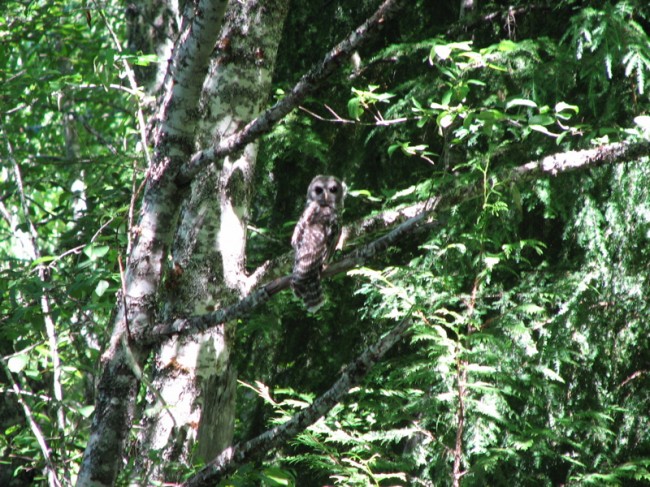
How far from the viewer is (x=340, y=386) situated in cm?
193

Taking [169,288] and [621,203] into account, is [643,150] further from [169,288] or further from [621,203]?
[169,288]

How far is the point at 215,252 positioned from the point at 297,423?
1.86 metres

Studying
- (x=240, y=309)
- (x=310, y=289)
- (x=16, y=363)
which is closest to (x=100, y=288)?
(x=16, y=363)

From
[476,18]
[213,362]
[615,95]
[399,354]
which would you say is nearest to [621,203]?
[615,95]

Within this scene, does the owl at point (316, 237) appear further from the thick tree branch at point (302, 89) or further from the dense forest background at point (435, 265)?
the thick tree branch at point (302, 89)

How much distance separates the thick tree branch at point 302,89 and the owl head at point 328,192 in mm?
2262

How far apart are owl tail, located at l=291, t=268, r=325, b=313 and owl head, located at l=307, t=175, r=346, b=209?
753 mm

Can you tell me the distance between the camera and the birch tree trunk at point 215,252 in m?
3.49

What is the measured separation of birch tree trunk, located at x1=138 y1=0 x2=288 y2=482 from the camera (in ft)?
11.5

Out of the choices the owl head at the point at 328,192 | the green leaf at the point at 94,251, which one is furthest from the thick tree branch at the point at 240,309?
the owl head at the point at 328,192

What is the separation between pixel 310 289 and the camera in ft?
12.8

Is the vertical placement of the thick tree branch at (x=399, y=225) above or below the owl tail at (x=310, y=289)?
above

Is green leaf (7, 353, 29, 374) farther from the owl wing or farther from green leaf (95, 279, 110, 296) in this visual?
the owl wing

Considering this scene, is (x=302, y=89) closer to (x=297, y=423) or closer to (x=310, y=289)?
(x=297, y=423)
